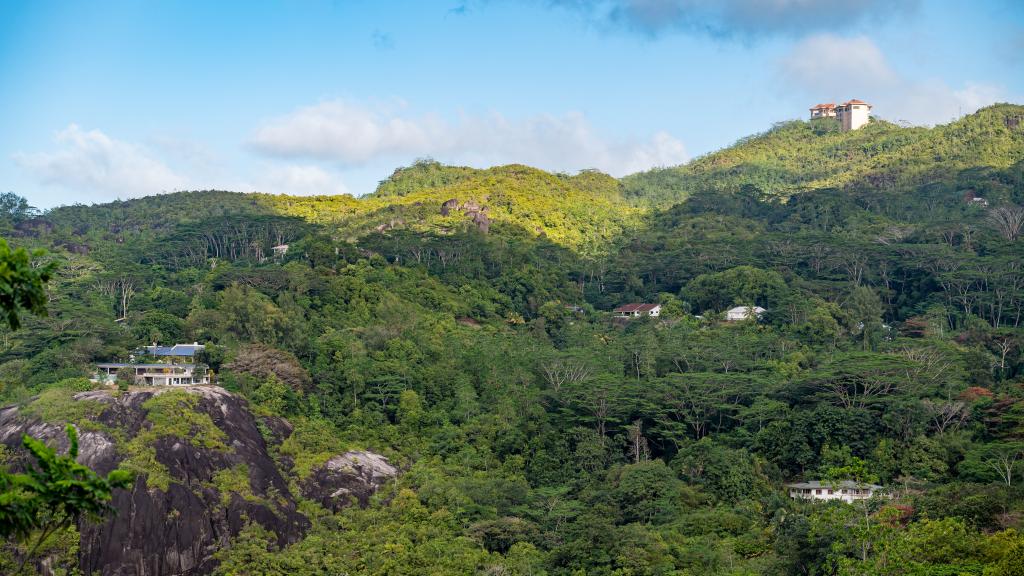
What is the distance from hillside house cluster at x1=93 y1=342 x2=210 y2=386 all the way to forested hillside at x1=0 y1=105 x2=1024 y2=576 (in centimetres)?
61

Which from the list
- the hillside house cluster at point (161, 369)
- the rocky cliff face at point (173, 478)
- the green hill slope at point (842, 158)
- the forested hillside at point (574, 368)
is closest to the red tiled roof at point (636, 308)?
the forested hillside at point (574, 368)

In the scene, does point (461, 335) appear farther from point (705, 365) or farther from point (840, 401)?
point (840, 401)

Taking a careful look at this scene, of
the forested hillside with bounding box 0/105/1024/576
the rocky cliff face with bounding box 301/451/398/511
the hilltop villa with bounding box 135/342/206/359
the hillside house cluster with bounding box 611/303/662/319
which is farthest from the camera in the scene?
the hillside house cluster with bounding box 611/303/662/319

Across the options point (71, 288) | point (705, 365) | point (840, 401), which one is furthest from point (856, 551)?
point (71, 288)

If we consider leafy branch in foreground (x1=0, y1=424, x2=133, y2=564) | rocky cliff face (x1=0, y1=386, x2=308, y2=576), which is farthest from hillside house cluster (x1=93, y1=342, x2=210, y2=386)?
leafy branch in foreground (x1=0, y1=424, x2=133, y2=564)

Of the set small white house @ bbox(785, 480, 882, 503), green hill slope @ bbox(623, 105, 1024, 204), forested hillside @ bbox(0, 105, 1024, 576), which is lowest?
small white house @ bbox(785, 480, 882, 503)

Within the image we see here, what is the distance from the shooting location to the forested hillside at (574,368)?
3059 cm

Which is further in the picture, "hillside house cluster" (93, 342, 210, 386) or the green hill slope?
the green hill slope

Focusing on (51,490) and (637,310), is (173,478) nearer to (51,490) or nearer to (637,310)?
(51,490)

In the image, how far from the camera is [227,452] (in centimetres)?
3447

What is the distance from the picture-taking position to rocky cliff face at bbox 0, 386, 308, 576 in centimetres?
3077

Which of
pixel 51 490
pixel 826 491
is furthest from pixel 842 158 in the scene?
pixel 51 490

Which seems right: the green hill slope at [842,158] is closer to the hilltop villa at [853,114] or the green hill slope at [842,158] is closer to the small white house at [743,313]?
the hilltop villa at [853,114]

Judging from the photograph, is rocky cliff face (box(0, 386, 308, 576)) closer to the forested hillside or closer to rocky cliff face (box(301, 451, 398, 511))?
the forested hillside
